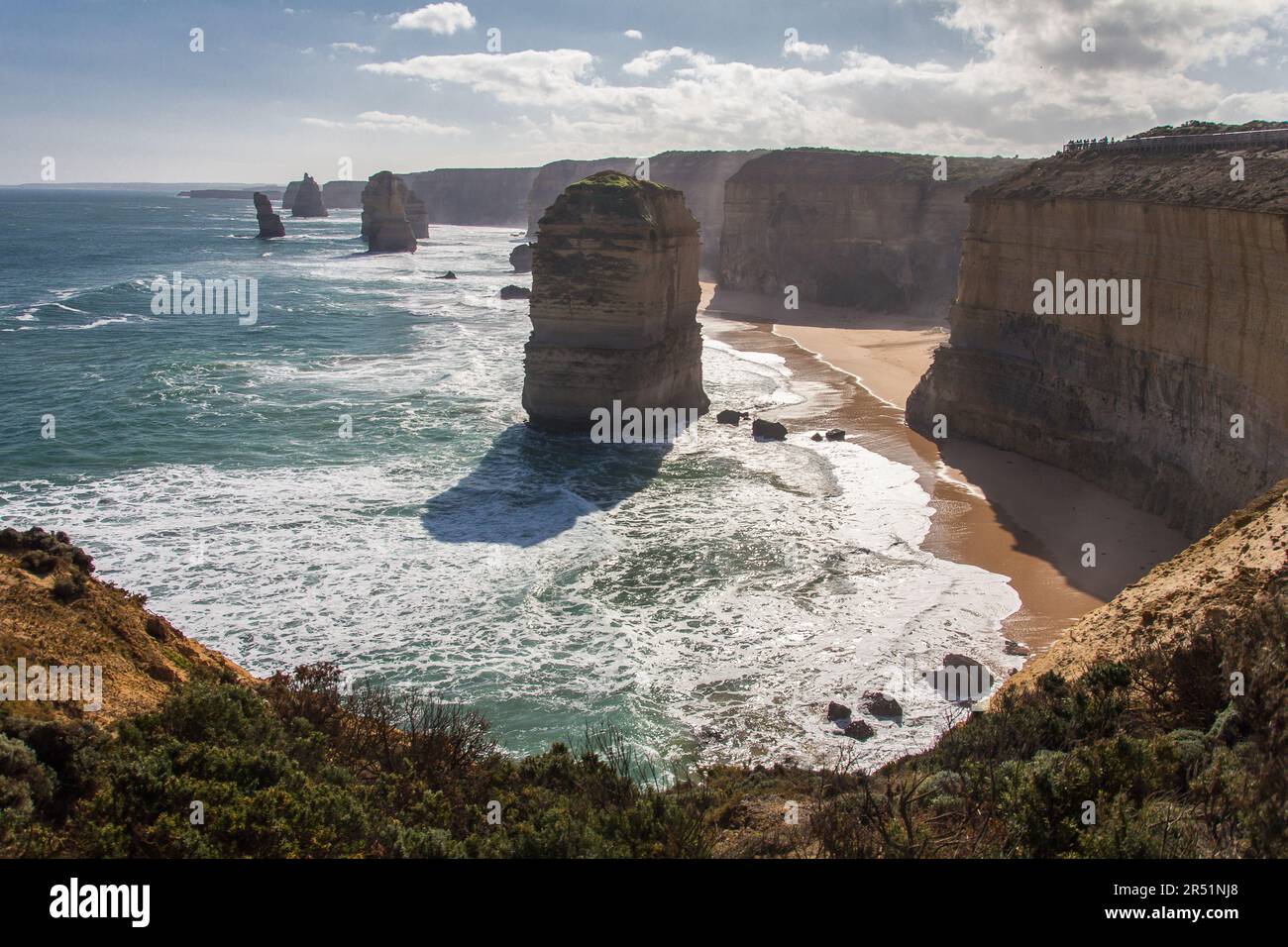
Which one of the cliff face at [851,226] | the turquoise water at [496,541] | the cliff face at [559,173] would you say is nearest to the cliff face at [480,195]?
the cliff face at [559,173]

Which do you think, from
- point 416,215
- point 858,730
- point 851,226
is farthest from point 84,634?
point 416,215

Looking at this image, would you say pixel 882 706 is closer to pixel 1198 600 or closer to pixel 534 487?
pixel 1198 600

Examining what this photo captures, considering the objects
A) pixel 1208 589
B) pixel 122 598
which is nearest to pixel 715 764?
pixel 1208 589

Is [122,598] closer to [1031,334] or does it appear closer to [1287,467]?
[1287,467]

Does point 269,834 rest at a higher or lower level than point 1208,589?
lower

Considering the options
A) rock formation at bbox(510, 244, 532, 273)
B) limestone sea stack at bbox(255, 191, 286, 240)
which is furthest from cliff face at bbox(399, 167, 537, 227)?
rock formation at bbox(510, 244, 532, 273)

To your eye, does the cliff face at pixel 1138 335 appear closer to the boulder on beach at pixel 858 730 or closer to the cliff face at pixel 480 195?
the boulder on beach at pixel 858 730
